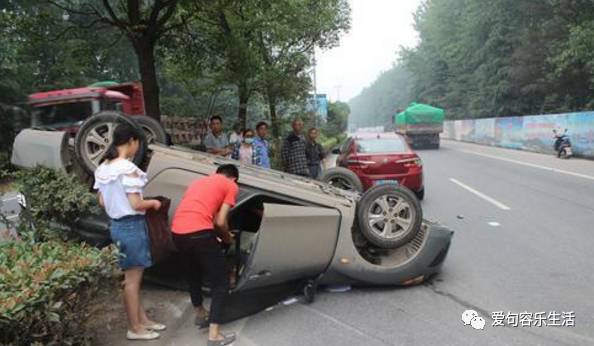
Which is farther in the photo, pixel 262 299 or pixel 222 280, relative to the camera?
pixel 262 299

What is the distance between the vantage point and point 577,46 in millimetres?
27344

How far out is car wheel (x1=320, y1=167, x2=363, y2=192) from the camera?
26.1 ft

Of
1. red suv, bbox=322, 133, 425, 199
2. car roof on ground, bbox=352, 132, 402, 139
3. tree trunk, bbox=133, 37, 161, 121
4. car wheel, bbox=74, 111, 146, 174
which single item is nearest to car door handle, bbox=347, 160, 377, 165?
red suv, bbox=322, 133, 425, 199

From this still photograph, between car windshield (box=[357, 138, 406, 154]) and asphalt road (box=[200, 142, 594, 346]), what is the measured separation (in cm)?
181

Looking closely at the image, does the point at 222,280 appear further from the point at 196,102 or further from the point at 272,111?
the point at 196,102

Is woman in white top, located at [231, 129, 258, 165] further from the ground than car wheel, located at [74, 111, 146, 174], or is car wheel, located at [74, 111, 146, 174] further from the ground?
car wheel, located at [74, 111, 146, 174]

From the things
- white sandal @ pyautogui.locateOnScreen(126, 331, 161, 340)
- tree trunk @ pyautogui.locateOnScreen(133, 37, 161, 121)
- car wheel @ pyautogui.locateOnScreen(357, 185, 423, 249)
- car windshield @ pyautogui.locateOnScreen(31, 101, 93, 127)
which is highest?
tree trunk @ pyautogui.locateOnScreen(133, 37, 161, 121)

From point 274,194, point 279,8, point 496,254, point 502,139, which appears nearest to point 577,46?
point 502,139

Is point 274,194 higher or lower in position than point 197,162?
lower

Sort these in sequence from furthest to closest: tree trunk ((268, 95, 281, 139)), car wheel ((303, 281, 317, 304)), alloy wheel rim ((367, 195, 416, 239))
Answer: tree trunk ((268, 95, 281, 139))
alloy wheel rim ((367, 195, 416, 239))
car wheel ((303, 281, 317, 304))

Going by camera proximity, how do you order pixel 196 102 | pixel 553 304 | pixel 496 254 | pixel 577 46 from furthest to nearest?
pixel 577 46
pixel 196 102
pixel 496 254
pixel 553 304

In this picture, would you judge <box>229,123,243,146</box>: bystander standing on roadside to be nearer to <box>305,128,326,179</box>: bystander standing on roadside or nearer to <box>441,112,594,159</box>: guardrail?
<box>305,128,326,179</box>: bystander standing on roadside

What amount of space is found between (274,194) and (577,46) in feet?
93.8

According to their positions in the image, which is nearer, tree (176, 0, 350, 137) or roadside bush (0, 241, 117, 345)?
roadside bush (0, 241, 117, 345)
